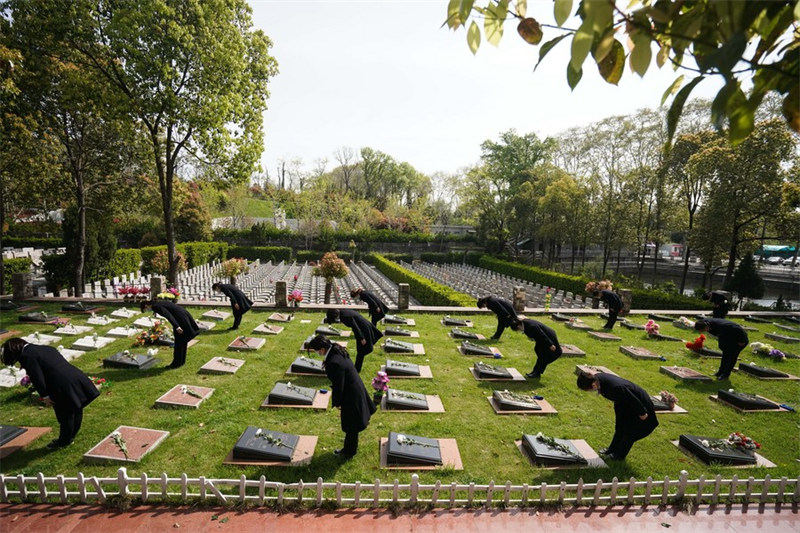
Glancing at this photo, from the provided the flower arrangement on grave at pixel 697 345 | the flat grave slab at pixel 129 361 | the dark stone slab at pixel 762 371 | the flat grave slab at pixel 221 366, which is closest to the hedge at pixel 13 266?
the flat grave slab at pixel 129 361

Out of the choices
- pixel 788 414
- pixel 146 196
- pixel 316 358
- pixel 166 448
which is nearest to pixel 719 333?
pixel 788 414

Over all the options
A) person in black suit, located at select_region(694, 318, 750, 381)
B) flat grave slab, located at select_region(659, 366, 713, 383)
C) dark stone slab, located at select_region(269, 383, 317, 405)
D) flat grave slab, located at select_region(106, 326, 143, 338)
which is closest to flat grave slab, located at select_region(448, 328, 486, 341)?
flat grave slab, located at select_region(659, 366, 713, 383)

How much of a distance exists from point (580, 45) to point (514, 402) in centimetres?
775

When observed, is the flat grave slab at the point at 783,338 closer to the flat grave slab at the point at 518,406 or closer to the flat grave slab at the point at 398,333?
the flat grave slab at the point at 518,406

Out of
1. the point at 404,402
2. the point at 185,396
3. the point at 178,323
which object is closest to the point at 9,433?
the point at 185,396

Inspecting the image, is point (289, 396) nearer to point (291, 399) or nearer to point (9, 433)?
point (291, 399)

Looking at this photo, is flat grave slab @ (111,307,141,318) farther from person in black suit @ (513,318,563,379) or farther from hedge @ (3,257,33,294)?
person in black suit @ (513,318,563,379)

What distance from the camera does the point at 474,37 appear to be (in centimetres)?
234

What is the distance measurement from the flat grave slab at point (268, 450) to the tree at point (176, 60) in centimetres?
1269

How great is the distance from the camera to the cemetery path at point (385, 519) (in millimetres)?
4887

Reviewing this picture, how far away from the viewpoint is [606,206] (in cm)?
3195

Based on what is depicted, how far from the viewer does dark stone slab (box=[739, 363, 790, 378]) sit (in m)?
10.2

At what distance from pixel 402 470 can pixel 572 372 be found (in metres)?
6.32

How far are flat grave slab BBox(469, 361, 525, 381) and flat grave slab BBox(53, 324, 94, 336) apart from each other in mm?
11629
